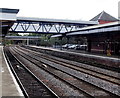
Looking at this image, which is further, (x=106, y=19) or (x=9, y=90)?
(x=106, y=19)

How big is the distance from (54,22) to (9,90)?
111ft

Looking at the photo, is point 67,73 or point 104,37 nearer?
point 67,73

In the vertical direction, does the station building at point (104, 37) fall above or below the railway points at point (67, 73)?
above

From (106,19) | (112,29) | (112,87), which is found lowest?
(112,87)

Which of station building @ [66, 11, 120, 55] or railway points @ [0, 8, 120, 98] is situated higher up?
station building @ [66, 11, 120, 55]

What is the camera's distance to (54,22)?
41125mm

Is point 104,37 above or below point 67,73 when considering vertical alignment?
above

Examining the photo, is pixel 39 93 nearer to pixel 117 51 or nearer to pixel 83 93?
pixel 83 93

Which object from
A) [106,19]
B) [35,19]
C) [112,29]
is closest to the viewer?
[112,29]

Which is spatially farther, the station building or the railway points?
the station building

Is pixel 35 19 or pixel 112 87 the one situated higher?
pixel 35 19

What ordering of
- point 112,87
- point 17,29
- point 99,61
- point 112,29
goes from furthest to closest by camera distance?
point 17,29 → point 112,29 → point 99,61 → point 112,87

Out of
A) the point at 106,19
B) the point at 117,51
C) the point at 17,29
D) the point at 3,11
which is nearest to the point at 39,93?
the point at 3,11

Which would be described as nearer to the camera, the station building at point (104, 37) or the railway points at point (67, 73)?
the railway points at point (67, 73)
